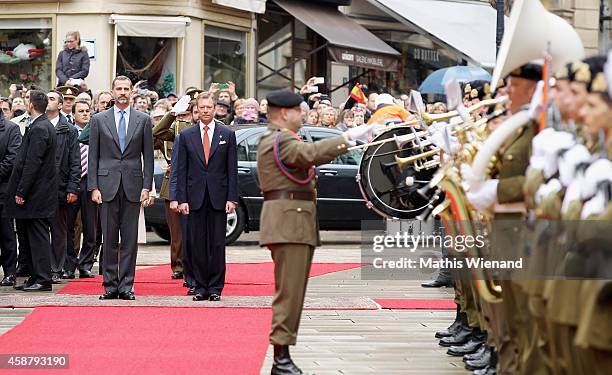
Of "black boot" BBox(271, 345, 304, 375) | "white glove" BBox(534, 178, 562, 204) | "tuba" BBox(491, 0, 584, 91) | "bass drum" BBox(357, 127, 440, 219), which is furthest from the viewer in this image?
"bass drum" BBox(357, 127, 440, 219)

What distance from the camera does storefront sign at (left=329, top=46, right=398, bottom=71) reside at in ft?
96.9

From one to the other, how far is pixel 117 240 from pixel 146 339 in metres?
3.06

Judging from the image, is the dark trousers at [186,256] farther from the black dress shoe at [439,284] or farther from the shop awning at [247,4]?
the shop awning at [247,4]

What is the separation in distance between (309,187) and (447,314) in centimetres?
376

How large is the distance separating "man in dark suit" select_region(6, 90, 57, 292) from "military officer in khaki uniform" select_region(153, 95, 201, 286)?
1.76 metres

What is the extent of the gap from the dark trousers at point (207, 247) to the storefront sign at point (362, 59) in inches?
608

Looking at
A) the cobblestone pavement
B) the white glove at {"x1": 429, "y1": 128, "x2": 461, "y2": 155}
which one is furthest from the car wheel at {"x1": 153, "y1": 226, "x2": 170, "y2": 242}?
the white glove at {"x1": 429, "y1": 128, "x2": 461, "y2": 155}

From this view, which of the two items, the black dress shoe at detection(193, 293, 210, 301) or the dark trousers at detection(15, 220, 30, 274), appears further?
the dark trousers at detection(15, 220, 30, 274)

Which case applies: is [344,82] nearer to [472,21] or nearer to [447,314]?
[472,21]

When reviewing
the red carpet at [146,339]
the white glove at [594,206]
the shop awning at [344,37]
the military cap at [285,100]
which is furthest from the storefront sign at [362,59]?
the white glove at [594,206]

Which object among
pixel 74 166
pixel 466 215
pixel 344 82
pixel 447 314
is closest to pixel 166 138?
pixel 74 166

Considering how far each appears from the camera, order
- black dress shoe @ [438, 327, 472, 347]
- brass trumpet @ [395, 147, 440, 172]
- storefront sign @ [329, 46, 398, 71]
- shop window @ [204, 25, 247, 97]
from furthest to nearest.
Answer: storefront sign @ [329, 46, 398, 71]
shop window @ [204, 25, 247, 97]
black dress shoe @ [438, 327, 472, 347]
brass trumpet @ [395, 147, 440, 172]

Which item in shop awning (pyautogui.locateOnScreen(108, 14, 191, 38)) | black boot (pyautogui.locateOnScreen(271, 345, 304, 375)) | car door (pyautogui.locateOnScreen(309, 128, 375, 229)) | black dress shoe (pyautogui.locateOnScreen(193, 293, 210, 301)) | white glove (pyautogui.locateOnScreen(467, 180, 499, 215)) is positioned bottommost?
black dress shoe (pyautogui.locateOnScreen(193, 293, 210, 301))

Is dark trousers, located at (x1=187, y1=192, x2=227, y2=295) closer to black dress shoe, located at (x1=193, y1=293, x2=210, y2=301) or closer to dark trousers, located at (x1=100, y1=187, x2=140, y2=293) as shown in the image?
black dress shoe, located at (x1=193, y1=293, x2=210, y2=301)
